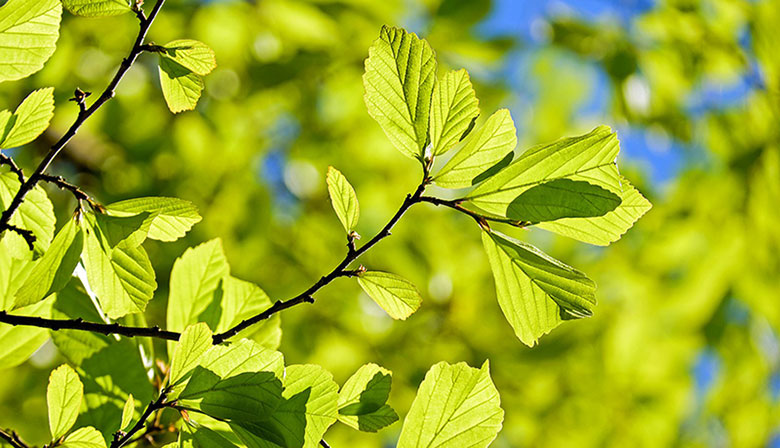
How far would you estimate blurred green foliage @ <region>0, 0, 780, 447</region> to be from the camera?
5.24 ft

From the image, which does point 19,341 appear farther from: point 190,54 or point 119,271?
point 190,54

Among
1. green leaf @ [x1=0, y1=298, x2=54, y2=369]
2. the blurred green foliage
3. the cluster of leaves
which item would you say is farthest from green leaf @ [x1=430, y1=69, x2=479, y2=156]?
the blurred green foliage

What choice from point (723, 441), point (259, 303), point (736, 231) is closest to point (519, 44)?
point (736, 231)

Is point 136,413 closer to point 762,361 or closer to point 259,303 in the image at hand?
point 259,303

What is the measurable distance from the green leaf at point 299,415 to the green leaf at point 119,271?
0.12m

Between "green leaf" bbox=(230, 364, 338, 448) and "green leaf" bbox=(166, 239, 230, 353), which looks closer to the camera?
"green leaf" bbox=(230, 364, 338, 448)

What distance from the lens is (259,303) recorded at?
603 millimetres

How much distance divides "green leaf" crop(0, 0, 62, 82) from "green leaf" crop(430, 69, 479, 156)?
0.83 feet

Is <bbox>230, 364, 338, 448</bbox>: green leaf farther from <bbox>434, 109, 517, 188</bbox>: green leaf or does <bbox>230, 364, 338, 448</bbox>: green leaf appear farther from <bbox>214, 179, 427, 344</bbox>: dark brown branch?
<bbox>434, 109, 517, 188</bbox>: green leaf

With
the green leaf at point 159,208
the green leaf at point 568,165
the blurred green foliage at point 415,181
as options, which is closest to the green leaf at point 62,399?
the green leaf at point 159,208

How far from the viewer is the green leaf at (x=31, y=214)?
1.59 ft

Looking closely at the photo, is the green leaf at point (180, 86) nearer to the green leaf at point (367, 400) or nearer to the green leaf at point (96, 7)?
the green leaf at point (96, 7)

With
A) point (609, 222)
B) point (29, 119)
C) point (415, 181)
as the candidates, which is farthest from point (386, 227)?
point (415, 181)

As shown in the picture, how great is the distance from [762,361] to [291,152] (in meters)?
1.85
